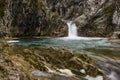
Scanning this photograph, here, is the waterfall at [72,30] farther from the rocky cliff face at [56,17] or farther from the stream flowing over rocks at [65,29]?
the rocky cliff face at [56,17]

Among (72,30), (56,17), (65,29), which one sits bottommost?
(72,30)

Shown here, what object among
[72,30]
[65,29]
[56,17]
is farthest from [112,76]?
[72,30]

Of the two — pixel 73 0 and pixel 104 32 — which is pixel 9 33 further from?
pixel 73 0

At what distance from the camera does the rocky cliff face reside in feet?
304

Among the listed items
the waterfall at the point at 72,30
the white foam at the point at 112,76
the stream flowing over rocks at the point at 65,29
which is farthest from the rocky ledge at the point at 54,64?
the waterfall at the point at 72,30

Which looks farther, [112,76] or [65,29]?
[65,29]

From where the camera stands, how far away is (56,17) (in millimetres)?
105812

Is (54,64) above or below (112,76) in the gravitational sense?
above

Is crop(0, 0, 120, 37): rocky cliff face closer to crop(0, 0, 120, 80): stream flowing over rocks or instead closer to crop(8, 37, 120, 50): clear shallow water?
crop(0, 0, 120, 80): stream flowing over rocks

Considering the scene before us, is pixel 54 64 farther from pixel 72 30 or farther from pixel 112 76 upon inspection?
pixel 72 30

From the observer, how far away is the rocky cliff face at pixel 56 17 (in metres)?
92.6

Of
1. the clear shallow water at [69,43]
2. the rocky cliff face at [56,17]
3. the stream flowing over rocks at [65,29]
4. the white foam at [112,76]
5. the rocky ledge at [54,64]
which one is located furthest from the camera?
the rocky cliff face at [56,17]

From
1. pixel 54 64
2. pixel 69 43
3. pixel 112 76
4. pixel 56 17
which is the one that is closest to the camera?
pixel 112 76

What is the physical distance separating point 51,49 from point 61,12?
90.4 metres
